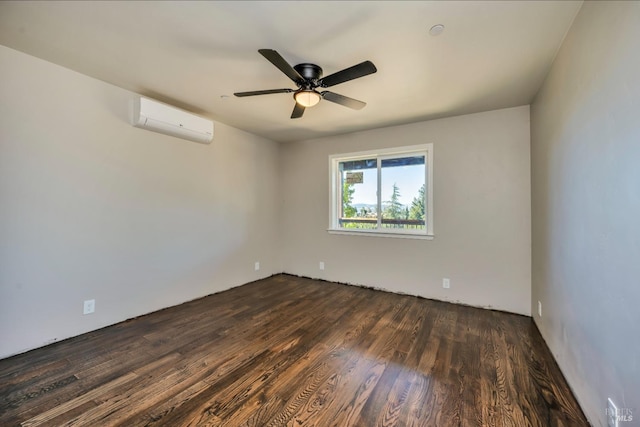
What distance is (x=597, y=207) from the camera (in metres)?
1.42

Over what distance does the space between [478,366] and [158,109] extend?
12.8ft

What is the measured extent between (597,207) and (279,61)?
2.07 meters

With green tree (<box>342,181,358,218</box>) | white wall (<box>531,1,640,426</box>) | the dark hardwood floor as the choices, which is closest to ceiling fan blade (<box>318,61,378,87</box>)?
white wall (<box>531,1,640,426</box>)

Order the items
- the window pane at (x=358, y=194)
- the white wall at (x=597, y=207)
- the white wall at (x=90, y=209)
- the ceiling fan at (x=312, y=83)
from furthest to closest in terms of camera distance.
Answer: the window pane at (x=358, y=194) → the white wall at (x=90, y=209) → the ceiling fan at (x=312, y=83) → the white wall at (x=597, y=207)

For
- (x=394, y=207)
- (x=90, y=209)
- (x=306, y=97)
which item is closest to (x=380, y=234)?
(x=394, y=207)

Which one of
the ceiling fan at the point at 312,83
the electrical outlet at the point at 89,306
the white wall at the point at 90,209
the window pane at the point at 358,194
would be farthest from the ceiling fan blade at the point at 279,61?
the electrical outlet at the point at 89,306

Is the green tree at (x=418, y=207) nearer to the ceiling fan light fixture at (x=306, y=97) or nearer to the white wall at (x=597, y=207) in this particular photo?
the white wall at (x=597, y=207)

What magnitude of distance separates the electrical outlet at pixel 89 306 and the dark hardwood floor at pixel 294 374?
0.73 feet

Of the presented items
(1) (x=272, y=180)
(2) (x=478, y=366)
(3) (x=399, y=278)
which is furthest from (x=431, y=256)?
(1) (x=272, y=180)

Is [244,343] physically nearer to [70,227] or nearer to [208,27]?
[70,227]

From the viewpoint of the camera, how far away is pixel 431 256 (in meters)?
3.55

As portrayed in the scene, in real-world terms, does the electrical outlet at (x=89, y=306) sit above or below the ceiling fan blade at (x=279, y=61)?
below

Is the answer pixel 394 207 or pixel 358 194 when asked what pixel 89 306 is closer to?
pixel 358 194

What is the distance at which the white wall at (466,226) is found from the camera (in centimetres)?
305
